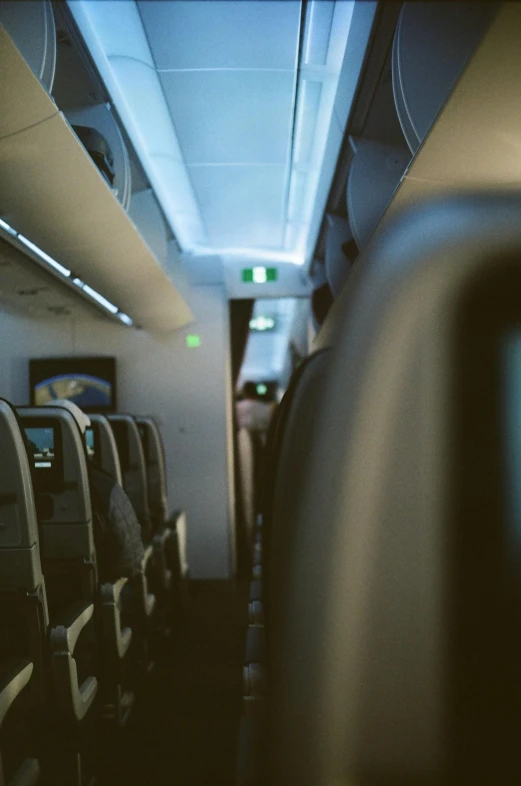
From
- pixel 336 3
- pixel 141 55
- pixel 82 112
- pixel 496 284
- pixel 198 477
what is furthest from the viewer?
pixel 198 477

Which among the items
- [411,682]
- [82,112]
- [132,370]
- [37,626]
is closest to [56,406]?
[37,626]


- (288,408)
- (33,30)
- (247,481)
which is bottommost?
(247,481)

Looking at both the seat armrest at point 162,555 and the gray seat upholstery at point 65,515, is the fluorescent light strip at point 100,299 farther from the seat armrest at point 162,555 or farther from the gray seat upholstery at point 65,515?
the gray seat upholstery at point 65,515

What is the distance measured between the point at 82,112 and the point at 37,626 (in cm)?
294

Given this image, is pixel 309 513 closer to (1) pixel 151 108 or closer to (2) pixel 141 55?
(2) pixel 141 55

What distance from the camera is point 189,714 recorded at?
3.88 meters

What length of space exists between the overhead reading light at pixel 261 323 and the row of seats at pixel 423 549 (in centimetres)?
926

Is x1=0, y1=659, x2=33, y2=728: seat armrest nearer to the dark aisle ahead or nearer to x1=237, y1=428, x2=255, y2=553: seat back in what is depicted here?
the dark aisle ahead

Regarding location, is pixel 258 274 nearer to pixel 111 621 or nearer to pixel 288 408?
pixel 111 621

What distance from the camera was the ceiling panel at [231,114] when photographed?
12.3 feet

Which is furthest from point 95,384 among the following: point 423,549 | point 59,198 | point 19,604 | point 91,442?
point 423,549

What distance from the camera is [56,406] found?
10.1 feet

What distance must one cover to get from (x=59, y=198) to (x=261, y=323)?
788 cm

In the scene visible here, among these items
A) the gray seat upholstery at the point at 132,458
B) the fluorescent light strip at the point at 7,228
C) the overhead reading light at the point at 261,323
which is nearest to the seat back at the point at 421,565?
the fluorescent light strip at the point at 7,228
